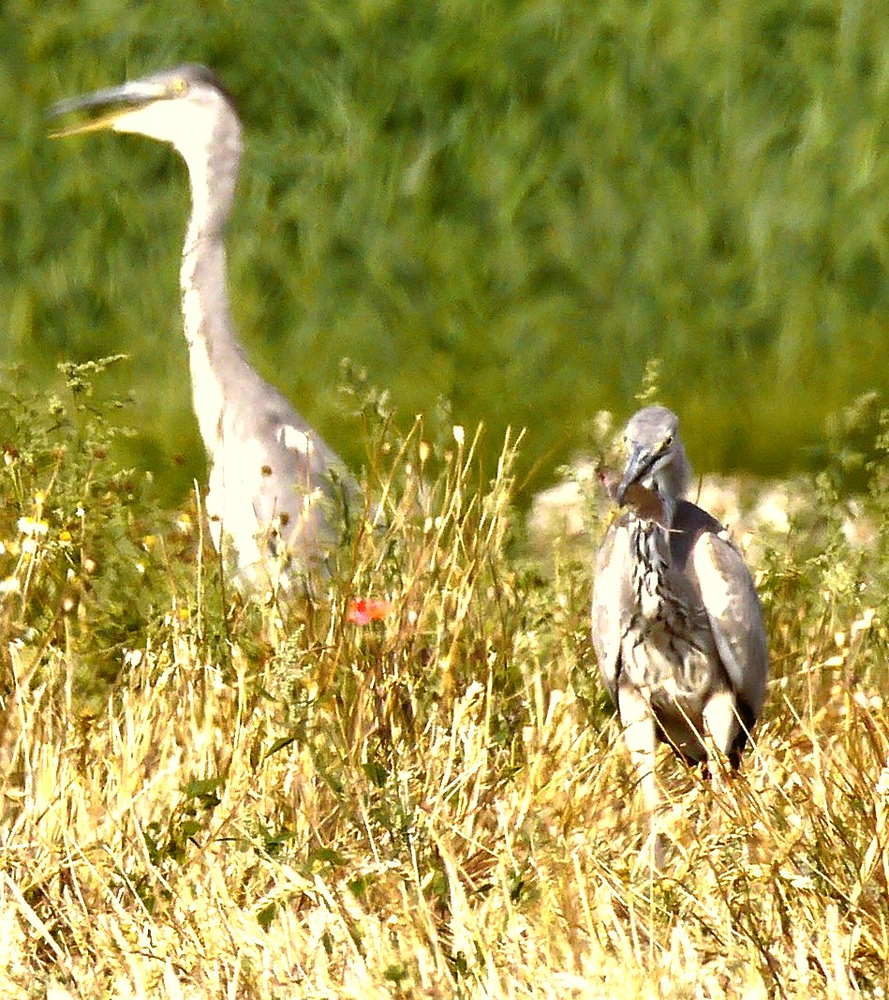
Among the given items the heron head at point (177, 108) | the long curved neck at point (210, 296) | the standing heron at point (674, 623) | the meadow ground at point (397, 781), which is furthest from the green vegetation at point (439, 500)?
the heron head at point (177, 108)

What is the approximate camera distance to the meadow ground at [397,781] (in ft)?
11.6

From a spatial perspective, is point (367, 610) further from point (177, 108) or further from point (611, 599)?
point (177, 108)

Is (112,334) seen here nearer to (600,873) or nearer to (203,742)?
(203,742)

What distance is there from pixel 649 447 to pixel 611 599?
398mm

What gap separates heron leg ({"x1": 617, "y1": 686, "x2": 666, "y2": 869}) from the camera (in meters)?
4.37

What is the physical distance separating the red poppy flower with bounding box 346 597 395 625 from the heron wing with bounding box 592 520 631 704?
43 cm

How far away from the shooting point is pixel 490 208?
8.92 metres

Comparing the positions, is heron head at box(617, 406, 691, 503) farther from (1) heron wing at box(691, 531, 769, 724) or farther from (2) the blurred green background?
(2) the blurred green background

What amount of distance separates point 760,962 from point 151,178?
655 cm

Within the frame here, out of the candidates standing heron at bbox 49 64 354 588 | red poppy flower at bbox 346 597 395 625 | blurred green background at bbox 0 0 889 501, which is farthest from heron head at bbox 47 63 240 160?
red poppy flower at bbox 346 597 395 625

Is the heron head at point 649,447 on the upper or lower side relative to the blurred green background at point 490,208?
upper

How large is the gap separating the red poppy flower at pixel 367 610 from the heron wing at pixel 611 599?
0.43 meters

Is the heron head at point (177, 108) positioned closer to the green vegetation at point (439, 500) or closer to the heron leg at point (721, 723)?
the green vegetation at point (439, 500)

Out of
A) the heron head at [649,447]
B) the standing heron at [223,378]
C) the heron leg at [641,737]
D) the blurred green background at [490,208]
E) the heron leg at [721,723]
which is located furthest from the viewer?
the blurred green background at [490,208]
